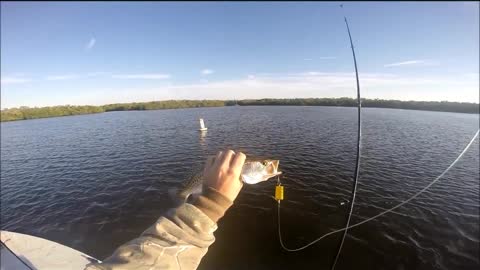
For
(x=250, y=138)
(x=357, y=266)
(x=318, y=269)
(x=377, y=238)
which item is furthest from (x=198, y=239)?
(x=250, y=138)

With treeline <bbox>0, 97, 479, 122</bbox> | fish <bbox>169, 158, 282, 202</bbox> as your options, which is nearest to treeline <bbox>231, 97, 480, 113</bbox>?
treeline <bbox>0, 97, 479, 122</bbox>

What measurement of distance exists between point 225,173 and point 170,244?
659 mm

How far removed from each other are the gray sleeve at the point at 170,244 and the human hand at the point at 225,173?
0.80 ft

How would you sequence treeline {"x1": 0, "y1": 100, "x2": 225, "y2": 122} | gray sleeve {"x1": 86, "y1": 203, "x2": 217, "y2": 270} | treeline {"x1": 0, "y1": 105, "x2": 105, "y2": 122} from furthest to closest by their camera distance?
treeline {"x1": 0, "y1": 100, "x2": 225, "y2": 122} → treeline {"x1": 0, "y1": 105, "x2": 105, "y2": 122} → gray sleeve {"x1": 86, "y1": 203, "x2": 217, "y2": 270}

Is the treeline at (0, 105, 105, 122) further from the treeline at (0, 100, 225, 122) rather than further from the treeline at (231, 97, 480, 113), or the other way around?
the treeline at (231, 97, 480, 113)

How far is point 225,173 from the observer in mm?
2002

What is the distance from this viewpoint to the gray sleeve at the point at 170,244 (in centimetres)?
170

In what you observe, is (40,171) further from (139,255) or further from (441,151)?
(441,151)

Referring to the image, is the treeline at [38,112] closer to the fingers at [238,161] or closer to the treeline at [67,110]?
the treeline at [67,110]

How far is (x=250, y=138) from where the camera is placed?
31.9 meters

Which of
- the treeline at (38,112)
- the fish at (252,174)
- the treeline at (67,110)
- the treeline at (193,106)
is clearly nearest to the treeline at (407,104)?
the treeline at (193,106)

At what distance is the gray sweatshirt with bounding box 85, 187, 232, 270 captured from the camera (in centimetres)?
171

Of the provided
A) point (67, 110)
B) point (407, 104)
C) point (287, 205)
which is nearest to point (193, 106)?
point (67, 110)

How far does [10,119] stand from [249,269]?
123975mm
